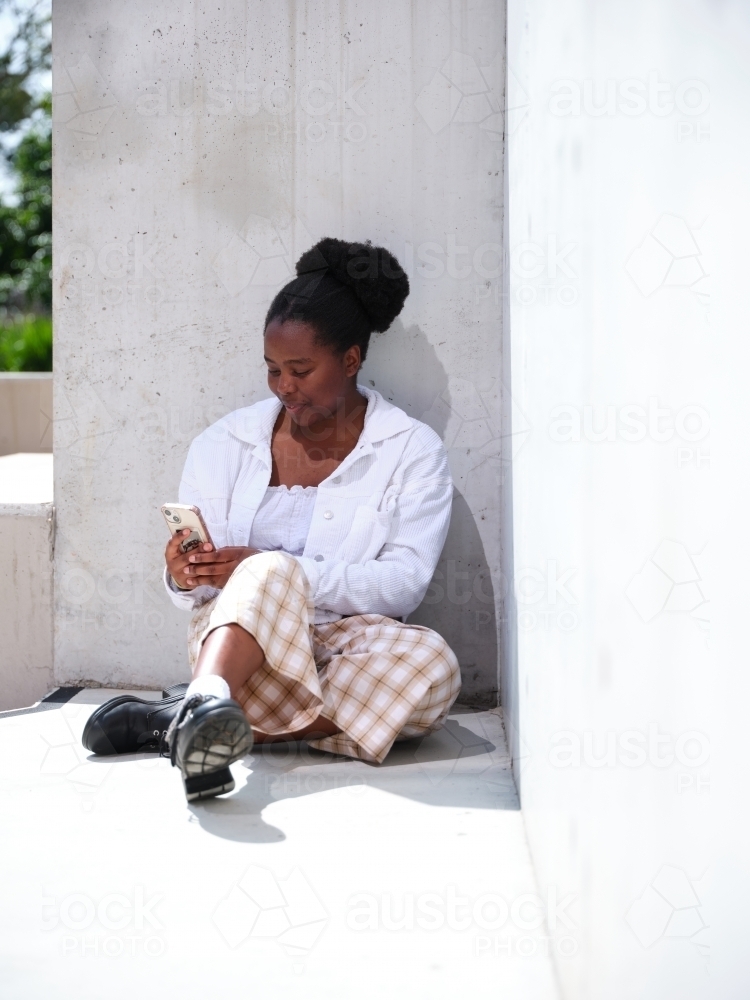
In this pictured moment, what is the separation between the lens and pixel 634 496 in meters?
1.31

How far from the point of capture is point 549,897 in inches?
74.0

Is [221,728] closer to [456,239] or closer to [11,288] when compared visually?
[456,239]

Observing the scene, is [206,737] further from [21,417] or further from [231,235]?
[21,417]

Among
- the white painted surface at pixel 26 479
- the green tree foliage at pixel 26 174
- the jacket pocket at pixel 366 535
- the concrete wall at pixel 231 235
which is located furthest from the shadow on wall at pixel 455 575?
the green tree foliage at pixel 26 174

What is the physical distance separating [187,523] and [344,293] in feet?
3.08

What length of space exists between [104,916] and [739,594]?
1358 mm

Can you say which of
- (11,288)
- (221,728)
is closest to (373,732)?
(221,728)

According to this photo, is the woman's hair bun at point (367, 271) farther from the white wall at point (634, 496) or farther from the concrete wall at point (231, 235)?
the white wall at point (634, 496)

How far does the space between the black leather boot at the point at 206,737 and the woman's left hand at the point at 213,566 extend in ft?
2.13

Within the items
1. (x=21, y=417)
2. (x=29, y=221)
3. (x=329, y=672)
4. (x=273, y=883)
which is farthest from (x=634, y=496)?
(x=29, y=221)

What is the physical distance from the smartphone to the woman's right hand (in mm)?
10

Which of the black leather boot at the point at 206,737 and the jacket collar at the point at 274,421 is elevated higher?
the jacket collar at the point at 274,421

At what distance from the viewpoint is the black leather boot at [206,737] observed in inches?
88.0

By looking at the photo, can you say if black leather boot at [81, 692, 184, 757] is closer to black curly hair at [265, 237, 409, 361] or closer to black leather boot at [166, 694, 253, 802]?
black leather boot at [166, 694, 253, 802]
